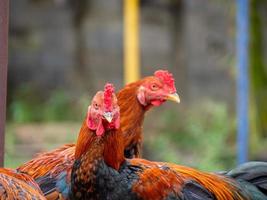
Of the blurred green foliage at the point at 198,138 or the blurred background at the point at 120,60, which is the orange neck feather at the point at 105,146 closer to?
the blurred green foliage at the point at 198,138

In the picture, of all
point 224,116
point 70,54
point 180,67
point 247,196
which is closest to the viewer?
point 247,196

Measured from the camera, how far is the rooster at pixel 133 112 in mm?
5762

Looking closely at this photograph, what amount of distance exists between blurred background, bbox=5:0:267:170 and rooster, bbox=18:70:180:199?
19.9 ft

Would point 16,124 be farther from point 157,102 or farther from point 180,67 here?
point 157,102

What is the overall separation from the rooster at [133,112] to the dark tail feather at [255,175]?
0.76 metres

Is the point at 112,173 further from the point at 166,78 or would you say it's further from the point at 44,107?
the point at 44,107

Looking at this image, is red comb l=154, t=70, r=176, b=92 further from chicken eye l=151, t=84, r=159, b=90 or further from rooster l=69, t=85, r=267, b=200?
rooster l=69, t=85, r=267, b=200

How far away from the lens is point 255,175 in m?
5.86

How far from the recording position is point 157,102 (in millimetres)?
6371

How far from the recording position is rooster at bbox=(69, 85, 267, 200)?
5.23 metres

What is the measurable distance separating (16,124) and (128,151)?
7.07 meters

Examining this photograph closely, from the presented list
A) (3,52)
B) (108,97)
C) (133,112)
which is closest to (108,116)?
(108,97)

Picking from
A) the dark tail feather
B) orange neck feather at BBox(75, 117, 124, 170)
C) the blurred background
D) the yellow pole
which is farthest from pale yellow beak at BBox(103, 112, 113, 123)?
the blurred background

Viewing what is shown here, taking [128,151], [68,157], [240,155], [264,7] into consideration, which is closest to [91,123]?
[68,157]
